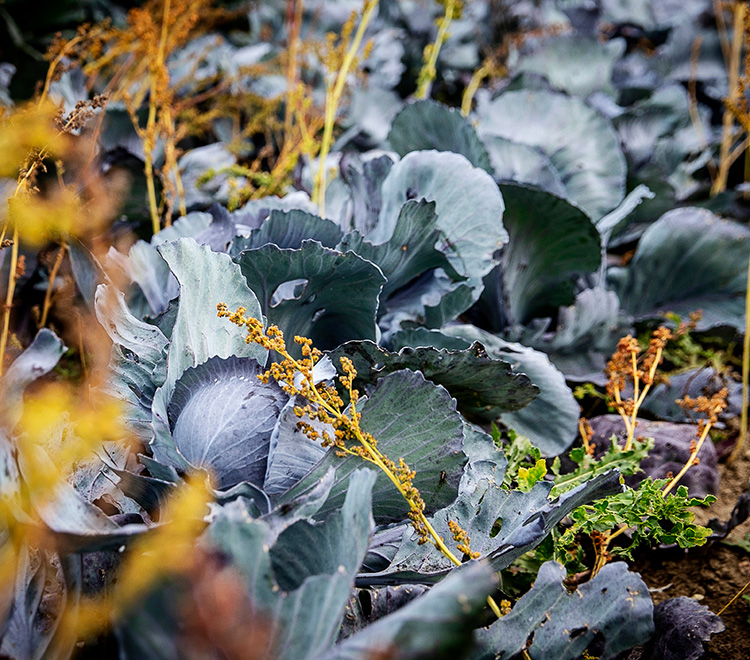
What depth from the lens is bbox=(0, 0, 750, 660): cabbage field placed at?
0.53 meters

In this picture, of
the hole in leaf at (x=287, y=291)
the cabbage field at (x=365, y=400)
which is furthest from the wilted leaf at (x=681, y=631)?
the hole in leaf at (x=287, y=291)

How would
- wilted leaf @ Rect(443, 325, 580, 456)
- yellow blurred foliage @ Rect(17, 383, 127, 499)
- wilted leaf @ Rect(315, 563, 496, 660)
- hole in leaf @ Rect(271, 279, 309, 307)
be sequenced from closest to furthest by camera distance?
wilted leaf @ Rect(315, 563, 496, 660)
yellow blurred foliage @ Rect(17, 383, 127, 499)
hole in leaf @ Rect(271, 279, 309, 307)
wilted leaf @ Rect(443, 325, 580, 456)

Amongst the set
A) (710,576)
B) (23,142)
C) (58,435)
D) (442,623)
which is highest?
(23,142)

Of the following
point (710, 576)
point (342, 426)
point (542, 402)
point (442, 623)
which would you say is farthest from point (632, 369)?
point (442, 623)

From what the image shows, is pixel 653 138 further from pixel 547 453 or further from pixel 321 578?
pixel 321 578

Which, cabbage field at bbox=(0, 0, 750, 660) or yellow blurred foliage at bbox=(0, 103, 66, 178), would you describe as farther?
yellow blurred foliage at bbox=(0, 103, 66, 178)

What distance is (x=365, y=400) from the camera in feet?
2.41

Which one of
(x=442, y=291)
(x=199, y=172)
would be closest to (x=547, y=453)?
(x=442, y=291)

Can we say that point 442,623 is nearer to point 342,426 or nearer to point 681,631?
point 342,426

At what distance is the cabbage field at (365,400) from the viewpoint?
530 mm

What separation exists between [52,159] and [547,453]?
0.94m

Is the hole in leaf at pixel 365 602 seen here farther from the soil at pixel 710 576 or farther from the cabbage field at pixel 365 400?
the soil at pixel 710 576

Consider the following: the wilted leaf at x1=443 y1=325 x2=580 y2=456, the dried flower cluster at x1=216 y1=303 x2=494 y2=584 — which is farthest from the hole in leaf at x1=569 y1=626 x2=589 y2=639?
the wilted leaf at x1=443 y1=325 x2=580 y2=456

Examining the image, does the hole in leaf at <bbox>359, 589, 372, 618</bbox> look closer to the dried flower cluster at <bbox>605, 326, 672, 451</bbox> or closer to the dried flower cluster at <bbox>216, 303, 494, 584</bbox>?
the dried flower cluster at <bbox>216, 303, 494, 584</bbox>
